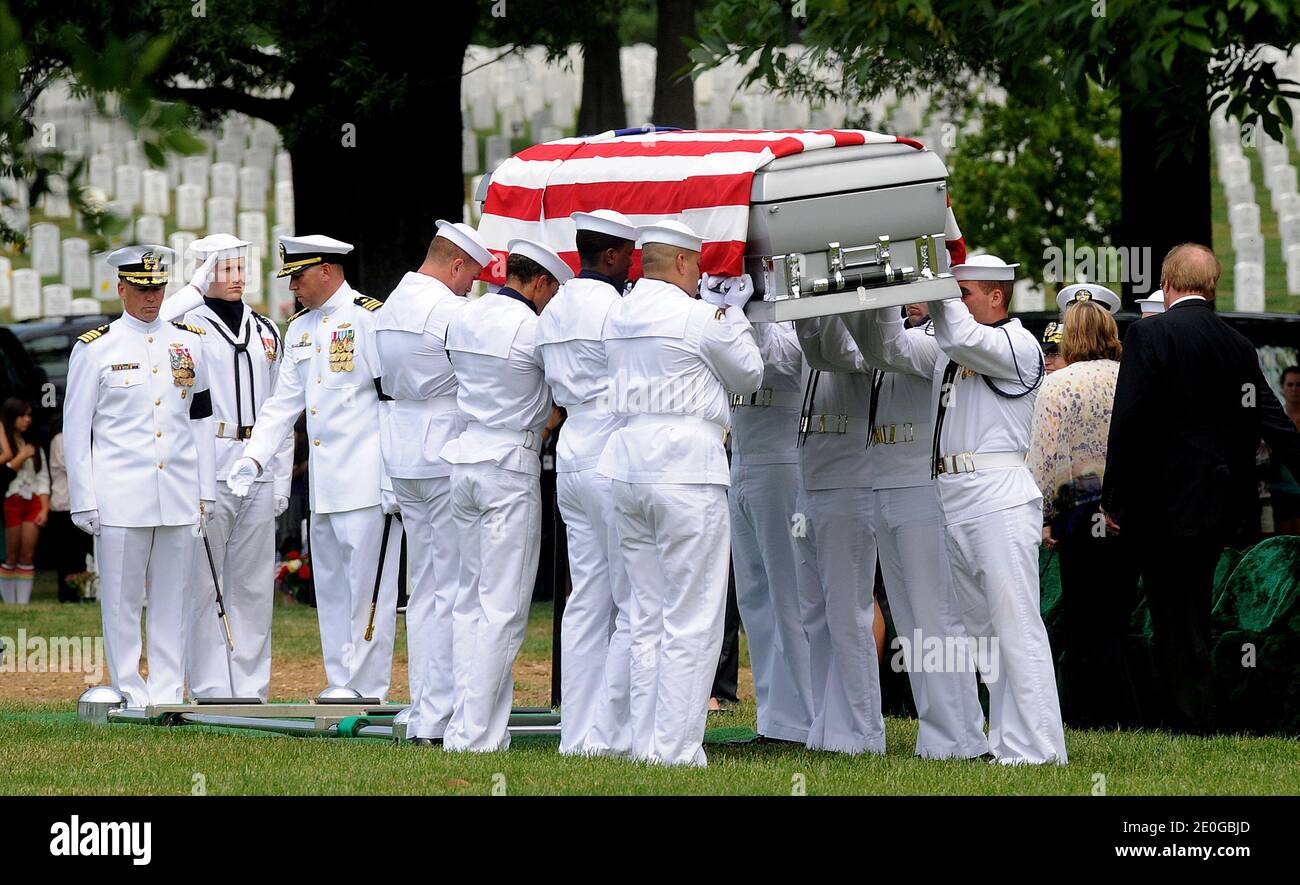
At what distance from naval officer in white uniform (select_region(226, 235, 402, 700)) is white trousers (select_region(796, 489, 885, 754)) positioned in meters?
2.32

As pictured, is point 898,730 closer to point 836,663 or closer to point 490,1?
point 836,663

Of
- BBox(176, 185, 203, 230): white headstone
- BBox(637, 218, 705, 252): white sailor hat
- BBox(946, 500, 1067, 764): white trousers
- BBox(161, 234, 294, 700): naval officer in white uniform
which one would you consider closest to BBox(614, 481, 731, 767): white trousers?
BBox(637, 218, 705, 252): white sailor hat

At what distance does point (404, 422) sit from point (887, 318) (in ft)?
6.66

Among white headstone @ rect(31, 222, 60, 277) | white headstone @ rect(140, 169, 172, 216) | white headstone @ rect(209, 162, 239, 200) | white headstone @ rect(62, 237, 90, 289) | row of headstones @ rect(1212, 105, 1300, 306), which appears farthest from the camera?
white headstone @ rect(209, 162, 239, 200)

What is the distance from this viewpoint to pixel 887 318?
8055mm

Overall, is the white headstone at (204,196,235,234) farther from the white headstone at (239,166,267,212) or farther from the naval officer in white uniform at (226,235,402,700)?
the naval officer in white uniform at (226,235,402,700)

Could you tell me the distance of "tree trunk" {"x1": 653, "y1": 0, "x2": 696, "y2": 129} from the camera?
19.1 m

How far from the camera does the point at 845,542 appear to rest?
8.57 metres

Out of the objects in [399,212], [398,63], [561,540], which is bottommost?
[561,540]

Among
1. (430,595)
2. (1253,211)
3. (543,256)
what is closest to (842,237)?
(543,256)

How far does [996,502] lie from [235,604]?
13.9ft

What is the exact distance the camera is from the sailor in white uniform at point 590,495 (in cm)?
785

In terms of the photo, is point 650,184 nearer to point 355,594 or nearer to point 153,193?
point 355,594
